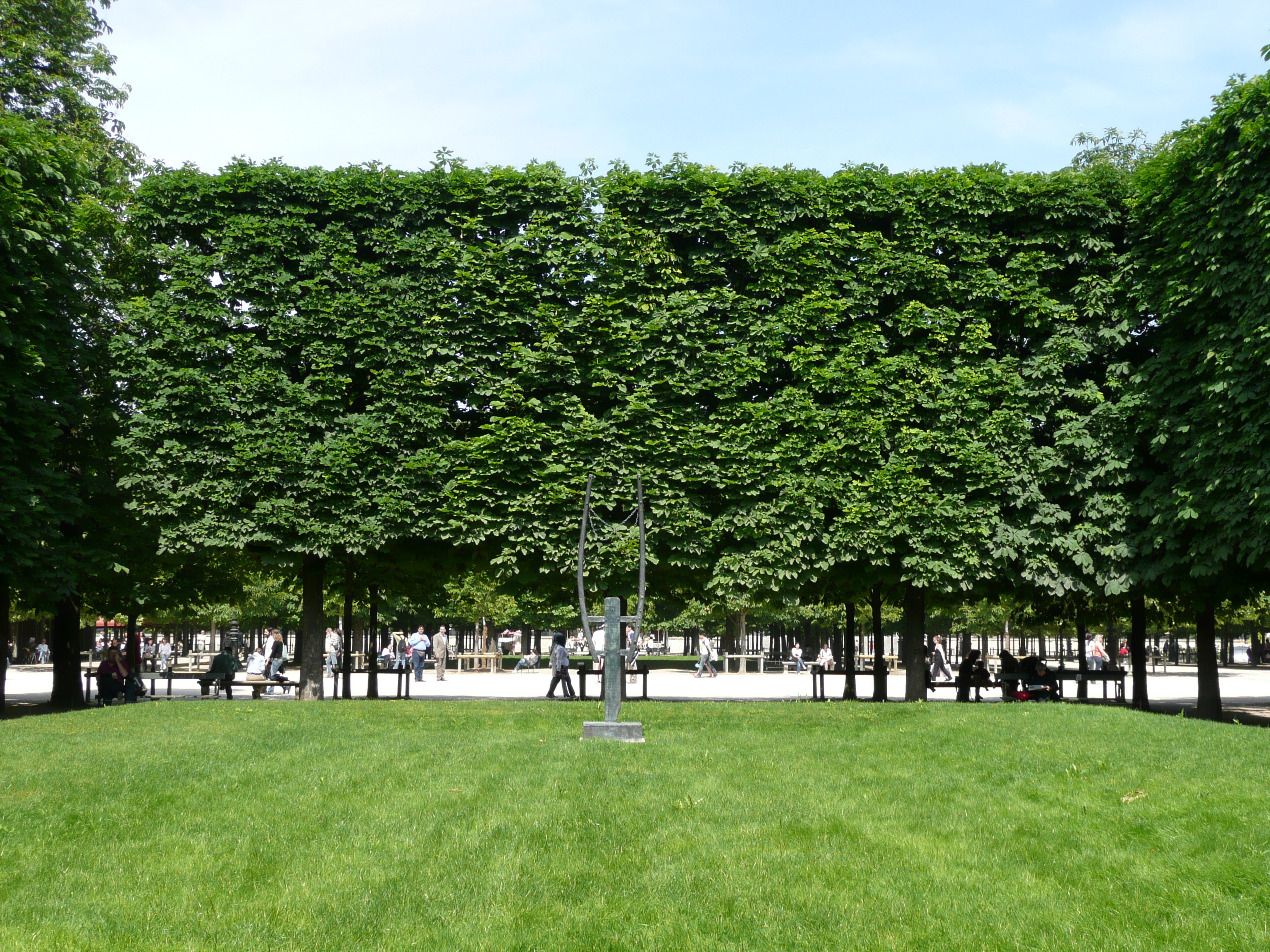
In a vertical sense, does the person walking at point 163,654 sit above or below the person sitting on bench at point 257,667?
below

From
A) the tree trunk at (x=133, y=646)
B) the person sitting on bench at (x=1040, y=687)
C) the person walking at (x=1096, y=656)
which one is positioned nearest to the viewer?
the person sitting on bench at (x=1040, y=687)

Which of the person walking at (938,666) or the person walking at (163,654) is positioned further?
the person walking at (163,654)

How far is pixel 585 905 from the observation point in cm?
797

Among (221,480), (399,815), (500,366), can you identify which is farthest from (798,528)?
(399,815)

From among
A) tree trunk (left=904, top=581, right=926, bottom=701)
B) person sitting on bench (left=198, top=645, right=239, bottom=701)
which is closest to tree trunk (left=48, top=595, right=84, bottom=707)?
person sitting on bench (left=198, top=645, right=239, bottom=701)

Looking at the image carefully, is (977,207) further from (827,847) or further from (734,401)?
(827,847)

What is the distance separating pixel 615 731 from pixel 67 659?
16.5 m

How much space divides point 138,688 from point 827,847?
22.5 m

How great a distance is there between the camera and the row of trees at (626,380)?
23.4m

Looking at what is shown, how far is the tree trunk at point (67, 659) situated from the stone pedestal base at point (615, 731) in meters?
15.4

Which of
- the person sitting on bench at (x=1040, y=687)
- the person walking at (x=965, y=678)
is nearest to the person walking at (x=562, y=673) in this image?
the person walking at (x=965, y=678)

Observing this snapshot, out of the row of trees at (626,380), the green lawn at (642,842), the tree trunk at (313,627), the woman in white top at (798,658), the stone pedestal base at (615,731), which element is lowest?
the woman in white top at (798,658)

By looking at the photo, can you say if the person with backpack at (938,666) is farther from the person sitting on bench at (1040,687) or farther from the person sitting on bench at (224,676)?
the person sitting on bench at (224,676)

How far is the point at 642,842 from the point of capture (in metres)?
9.64
